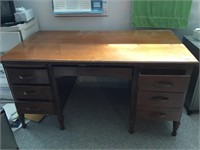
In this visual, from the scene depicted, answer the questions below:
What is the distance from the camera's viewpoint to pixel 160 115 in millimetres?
1376

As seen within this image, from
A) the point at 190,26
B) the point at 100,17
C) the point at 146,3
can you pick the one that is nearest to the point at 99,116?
the point at 100,17

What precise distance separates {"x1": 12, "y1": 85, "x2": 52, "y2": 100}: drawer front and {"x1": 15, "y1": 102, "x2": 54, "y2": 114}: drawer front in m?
0.05

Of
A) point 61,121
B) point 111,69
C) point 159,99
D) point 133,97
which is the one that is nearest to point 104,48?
point 111,69

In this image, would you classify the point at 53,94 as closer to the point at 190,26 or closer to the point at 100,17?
the point at 100,17

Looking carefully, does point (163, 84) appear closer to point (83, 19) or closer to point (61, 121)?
point (61, 121)

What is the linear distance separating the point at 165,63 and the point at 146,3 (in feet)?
2.54

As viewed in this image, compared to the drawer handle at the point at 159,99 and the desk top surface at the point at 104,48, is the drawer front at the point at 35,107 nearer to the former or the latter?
the desk top surface at the point at 104,48

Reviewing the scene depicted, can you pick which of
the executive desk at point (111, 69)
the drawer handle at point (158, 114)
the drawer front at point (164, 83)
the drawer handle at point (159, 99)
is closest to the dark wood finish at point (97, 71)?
the executive desk at point (111, 69)

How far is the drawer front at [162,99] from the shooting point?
1.28 meters

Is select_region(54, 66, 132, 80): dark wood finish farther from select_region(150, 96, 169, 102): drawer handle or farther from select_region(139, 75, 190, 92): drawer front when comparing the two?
select_region(150, 96, 169, 102): drawer handle

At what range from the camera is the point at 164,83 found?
1.24 metres

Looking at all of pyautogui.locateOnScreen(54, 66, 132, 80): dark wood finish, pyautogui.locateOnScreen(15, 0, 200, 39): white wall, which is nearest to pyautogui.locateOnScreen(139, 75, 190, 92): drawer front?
pyautogui.locateOnScreen(54, 66, 132, 80): dark wood finish

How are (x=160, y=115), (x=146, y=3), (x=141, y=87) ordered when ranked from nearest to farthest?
1. (x=141, y=87)
2. (x=160, y=115)
3. (x=146, y=3)

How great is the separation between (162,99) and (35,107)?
95cm
